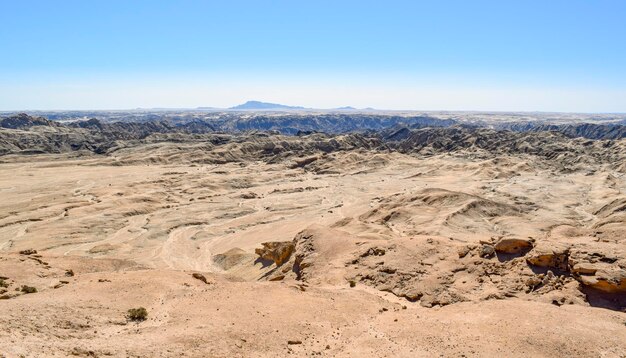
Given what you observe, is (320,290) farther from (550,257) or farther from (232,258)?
(232,258)

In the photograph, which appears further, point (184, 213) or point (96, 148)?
point (96, 148)

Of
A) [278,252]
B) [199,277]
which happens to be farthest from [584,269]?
[278,252]

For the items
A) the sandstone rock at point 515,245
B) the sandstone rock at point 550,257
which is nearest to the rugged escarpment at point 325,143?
the sandstone rock at point 515,245

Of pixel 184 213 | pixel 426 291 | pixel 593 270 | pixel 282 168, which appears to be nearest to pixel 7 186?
pixel 184 213

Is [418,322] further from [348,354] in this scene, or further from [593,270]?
[593,270]

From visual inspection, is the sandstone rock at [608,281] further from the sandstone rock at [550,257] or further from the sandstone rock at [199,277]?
the sandstone rock at [199,277]

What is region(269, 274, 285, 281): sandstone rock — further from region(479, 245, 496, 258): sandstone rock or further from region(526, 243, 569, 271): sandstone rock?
region(526, 243, 569, 271): sandstone rock

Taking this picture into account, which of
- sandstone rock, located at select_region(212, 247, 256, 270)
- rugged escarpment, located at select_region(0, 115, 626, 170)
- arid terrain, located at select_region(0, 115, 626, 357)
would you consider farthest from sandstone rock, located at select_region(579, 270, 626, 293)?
rugged escarpment, located at select_region(0, 115, 626, 170)
